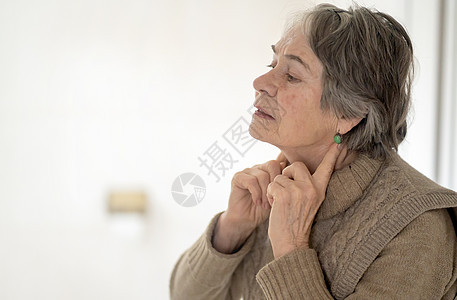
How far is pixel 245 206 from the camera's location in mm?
1429

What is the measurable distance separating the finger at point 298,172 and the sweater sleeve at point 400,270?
18 centimetres

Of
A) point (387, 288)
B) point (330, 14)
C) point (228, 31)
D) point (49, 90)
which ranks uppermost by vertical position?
point (49, 90)

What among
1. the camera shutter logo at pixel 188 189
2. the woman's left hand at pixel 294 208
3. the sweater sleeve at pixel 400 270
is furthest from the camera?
the camera shutter logo at pixel 188 189

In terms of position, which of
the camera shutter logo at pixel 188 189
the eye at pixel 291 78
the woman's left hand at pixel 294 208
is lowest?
the woman's left hand at pixel 294 208

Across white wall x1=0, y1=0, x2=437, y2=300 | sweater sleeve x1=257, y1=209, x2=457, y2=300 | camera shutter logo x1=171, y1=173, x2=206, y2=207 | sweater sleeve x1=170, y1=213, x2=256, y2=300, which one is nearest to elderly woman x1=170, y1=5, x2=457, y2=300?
sweater sleeve x1=257, y1=209, x2=457, y2=300

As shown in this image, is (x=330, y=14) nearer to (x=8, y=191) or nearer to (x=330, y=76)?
(x=330, y=76)

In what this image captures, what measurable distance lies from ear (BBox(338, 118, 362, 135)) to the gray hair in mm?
15

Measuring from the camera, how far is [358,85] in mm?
1222

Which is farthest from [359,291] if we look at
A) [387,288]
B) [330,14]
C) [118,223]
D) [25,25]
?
[25,25]

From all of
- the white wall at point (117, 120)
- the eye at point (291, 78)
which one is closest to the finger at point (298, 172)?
the eye at point (291, 78)

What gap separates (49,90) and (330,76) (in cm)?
112

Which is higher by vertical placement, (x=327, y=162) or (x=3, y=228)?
(x=3, y=228)

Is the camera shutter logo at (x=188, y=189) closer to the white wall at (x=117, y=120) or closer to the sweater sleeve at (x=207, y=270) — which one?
the white wall at (x=117, y=120)

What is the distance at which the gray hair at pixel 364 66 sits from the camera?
3.98 ft
